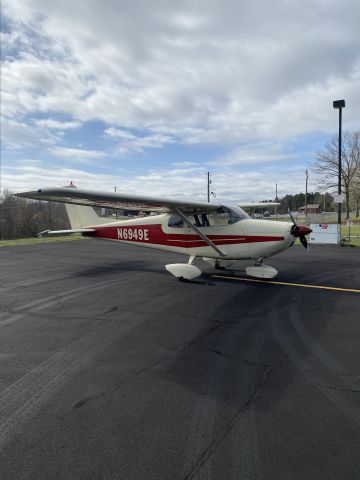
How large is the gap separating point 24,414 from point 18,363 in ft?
4.12

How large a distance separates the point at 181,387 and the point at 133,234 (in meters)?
8.38

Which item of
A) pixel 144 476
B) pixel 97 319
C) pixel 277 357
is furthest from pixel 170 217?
pixel 144 476

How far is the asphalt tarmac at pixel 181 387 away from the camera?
2291 millimetres

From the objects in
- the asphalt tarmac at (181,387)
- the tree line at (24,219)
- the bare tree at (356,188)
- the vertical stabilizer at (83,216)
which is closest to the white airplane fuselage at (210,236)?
the vertical stabilizer at (83,216)

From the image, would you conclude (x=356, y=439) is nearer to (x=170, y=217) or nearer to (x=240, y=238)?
(x=240, y=238)

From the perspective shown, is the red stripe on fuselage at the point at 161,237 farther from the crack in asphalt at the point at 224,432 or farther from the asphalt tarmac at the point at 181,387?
the crack in asphalt at the point at 224,432

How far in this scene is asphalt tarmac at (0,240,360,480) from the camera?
2.29 m

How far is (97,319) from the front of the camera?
226 inches

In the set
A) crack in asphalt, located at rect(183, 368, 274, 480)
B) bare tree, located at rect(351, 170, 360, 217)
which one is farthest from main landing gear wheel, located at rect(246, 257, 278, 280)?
bare tree, located at rect(351, 170, 360, 217)

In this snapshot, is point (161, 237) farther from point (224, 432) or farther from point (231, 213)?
point (224, 432)

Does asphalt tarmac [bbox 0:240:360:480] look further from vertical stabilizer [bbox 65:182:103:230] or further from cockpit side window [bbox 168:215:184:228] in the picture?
vertical stabilizer [bbox 65:182:103:230]

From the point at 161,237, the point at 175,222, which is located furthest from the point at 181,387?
the point at 161,237

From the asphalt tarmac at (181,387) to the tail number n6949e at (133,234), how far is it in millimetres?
4125

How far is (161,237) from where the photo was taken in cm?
1062
